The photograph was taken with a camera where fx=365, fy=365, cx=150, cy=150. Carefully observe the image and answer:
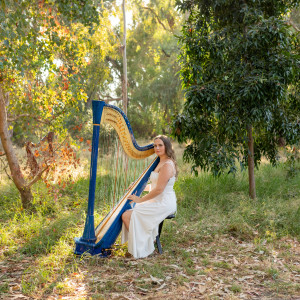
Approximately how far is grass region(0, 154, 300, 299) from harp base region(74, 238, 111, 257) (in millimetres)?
66

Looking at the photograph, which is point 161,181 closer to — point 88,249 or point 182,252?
point 182,252

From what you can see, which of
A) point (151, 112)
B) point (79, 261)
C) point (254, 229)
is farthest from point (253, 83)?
point (151, 112)

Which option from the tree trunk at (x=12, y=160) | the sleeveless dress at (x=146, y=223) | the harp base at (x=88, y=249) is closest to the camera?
the harp base at (x=88, y=249)

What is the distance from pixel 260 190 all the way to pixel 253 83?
251 cm

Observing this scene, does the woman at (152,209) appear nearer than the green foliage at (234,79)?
Yes

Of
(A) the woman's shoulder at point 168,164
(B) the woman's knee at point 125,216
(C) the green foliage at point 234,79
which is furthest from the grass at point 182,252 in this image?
(A) the woman's shoulder at point 168,164

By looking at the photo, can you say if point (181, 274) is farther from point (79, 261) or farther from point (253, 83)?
point (253, 83)

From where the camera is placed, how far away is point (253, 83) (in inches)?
189

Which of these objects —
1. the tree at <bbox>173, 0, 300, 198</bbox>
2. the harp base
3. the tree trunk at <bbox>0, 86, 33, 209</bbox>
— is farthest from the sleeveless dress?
the tree trunk at <bbox>0, 86, 33, 209</bbox>

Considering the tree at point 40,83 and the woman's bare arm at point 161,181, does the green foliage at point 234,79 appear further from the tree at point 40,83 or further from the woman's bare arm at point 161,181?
the tree at point 40,83

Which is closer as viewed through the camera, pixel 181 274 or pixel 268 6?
pixel 181 274

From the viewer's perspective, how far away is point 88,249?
381cm

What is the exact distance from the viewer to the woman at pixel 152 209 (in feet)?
12.9

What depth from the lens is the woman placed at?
3.93 m
